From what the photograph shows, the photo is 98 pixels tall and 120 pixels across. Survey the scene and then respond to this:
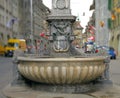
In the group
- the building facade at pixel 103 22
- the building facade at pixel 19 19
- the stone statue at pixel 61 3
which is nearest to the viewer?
the stone statue at pixel 61 3

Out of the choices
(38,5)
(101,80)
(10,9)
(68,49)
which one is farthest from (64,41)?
(38,5)

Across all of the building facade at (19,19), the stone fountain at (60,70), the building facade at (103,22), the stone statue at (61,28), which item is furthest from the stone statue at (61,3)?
the building facade at (103,22)

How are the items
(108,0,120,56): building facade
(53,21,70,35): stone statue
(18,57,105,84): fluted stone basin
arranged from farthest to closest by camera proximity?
(108,0,120,56): building facade, (53,21,70,35): stone statue, (18,57,105,84): fluted stone basin

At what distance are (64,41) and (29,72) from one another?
2101mm

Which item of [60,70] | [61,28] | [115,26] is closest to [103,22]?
[115,26]

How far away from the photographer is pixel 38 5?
102625mm

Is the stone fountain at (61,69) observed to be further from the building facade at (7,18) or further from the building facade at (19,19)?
the building facade at (7,18)

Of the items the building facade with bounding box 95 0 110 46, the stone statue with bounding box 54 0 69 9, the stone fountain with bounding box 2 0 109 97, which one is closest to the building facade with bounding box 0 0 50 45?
the building facade with bounding box 95 0 110 46

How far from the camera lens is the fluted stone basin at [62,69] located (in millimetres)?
8906

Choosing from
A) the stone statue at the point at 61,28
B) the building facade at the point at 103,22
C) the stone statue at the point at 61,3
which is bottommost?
the stone statue at the point at 61,28

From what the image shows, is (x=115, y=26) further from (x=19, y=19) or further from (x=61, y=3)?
(x=61, y=3)

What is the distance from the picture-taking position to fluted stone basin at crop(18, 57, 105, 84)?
8.91m

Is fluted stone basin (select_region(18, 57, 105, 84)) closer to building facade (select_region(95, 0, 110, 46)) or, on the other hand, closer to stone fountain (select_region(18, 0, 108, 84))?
stone fountain (select_region(18, 0, 108, 84))

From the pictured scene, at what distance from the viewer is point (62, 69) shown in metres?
8.88
